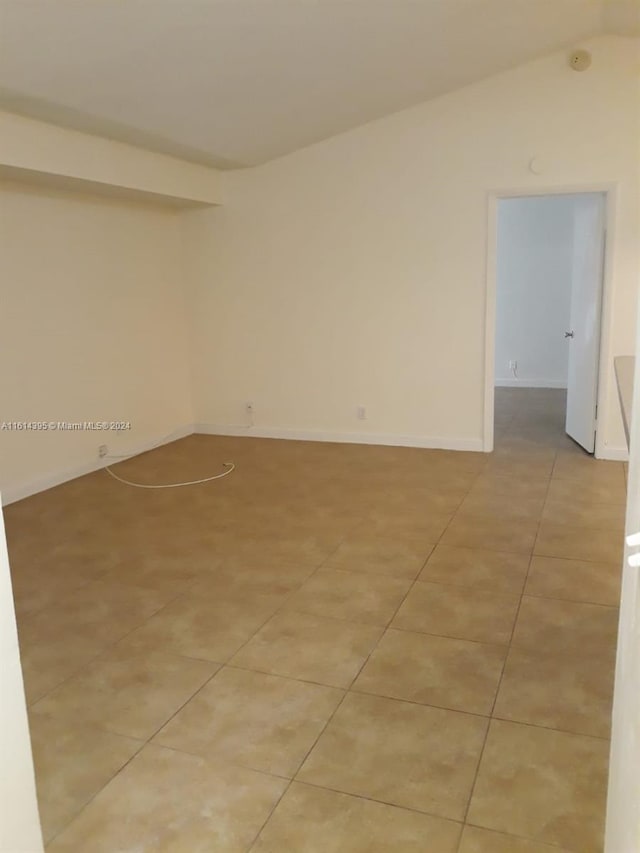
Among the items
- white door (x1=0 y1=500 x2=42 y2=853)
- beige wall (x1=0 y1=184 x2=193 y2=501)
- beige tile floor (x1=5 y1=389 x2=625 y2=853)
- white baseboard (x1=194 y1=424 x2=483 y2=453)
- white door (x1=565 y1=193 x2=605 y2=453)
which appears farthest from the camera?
white baseboard (x1=194 y1=424 x2=483 y2=453)

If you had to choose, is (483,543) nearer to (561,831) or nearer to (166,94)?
(561,831)

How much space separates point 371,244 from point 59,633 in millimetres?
3909

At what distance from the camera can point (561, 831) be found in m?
1.81

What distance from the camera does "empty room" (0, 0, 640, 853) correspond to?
6.57 feet

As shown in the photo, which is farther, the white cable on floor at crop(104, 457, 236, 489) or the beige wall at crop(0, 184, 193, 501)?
the white cable on floor at crop(104, 457, 236, 489)

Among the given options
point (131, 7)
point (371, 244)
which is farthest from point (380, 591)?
point (371, 244)

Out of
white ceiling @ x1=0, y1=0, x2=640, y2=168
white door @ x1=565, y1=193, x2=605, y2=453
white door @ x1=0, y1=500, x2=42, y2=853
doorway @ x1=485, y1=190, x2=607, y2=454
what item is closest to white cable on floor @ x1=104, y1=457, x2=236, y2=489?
white ceiling @ x1=0, y1=0, x2=640, y2=168

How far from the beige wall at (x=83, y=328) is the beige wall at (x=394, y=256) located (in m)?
0.40

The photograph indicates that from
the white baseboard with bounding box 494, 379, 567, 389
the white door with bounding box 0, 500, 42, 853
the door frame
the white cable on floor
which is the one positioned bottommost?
the white cable on floor

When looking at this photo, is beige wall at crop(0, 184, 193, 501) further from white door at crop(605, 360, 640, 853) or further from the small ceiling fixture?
white door at crop(605, 360, 640, 853)

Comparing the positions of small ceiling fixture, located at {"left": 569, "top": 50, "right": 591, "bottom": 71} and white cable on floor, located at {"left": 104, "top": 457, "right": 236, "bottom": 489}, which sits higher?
small ceiling fixture, located at {"left": 569, "top": 50, "right": 591, "bottom": 71}

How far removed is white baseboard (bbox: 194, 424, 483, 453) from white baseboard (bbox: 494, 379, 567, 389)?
9.97 ft

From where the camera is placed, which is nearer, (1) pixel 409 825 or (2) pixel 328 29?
(1) pixel 409 825

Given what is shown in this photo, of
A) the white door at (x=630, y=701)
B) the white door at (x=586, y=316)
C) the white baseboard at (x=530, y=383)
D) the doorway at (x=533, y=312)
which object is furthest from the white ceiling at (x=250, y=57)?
the white baseboard at (x=530, y=383)
